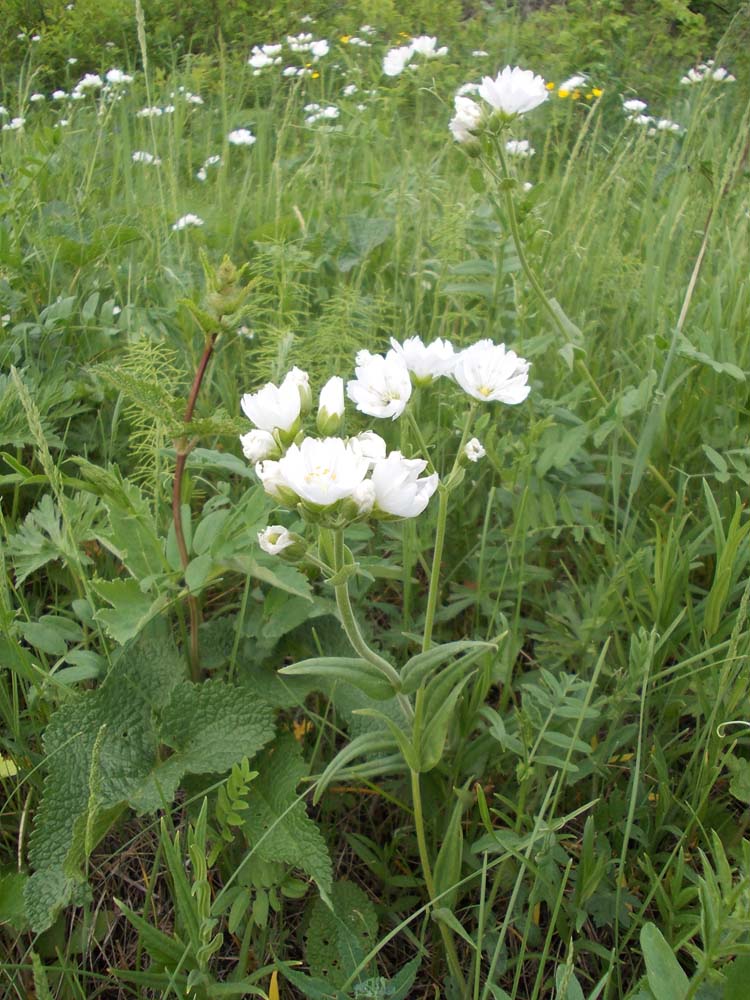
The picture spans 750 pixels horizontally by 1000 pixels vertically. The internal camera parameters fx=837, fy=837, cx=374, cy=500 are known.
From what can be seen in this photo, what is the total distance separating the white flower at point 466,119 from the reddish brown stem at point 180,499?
738 millimetres

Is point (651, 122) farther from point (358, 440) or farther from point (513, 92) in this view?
point (358, 440)

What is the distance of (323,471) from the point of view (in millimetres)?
947

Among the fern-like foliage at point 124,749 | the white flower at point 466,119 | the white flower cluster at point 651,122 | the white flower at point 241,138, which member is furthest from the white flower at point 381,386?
the white flower at point 241,138

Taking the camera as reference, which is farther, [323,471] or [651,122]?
[651,122]

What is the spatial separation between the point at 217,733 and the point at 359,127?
3.35 meters

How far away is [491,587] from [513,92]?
3.14 ft

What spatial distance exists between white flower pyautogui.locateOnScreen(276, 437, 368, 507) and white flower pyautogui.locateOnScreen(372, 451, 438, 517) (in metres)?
0.03

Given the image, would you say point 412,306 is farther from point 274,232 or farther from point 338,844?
point 338,844

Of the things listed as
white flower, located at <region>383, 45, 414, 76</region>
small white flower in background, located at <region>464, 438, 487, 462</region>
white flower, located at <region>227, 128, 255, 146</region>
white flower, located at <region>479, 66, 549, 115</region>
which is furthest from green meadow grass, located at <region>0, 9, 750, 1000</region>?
white flower, located at <region>227, 128, 255, 146</region>

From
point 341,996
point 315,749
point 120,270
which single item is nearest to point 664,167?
point 120,270

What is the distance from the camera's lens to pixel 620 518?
68.9 inches

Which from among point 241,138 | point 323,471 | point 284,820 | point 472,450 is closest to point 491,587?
point 472,450

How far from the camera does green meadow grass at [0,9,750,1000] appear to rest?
1.16 metres

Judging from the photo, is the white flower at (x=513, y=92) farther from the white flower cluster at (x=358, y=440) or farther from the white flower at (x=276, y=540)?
the white flower at (x=276, y=540)
